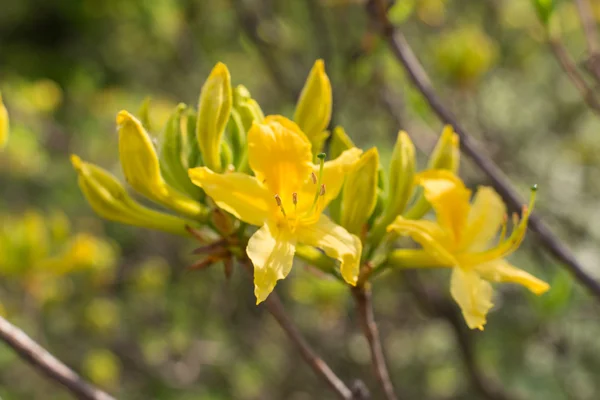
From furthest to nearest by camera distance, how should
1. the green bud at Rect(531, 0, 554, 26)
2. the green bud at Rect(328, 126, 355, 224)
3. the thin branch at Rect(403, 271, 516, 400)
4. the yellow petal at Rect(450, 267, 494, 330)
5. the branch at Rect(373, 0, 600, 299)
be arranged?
the thin branch at Rect(403, 271, 516, 400) < the green bud at Rect(531, 0, 554, 26) < the branch at Rect(373, 0, 600, 299) < the green bud at Rect(328, 126, 355, 224) < the yellow petal at Rect(450, 267, 494, 330)

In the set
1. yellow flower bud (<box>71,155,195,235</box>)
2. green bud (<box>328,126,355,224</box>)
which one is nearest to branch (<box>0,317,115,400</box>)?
yellow flower bud (<box>71,155,195,235</box>)

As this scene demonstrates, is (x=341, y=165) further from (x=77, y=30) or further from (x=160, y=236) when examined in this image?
(x=77, y=30)

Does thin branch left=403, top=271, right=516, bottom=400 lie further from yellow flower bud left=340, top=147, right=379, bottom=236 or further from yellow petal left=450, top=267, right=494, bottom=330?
yellow flower bud left=340, top=147, right=379, bottom=236

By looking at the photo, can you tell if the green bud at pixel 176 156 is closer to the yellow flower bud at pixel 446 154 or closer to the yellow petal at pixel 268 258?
the yellow petal at pixel 268 258

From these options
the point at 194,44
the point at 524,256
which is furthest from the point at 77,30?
the point at 524,256

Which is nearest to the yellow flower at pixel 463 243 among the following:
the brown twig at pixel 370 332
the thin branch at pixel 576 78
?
the brown twig at pixel 370 332
